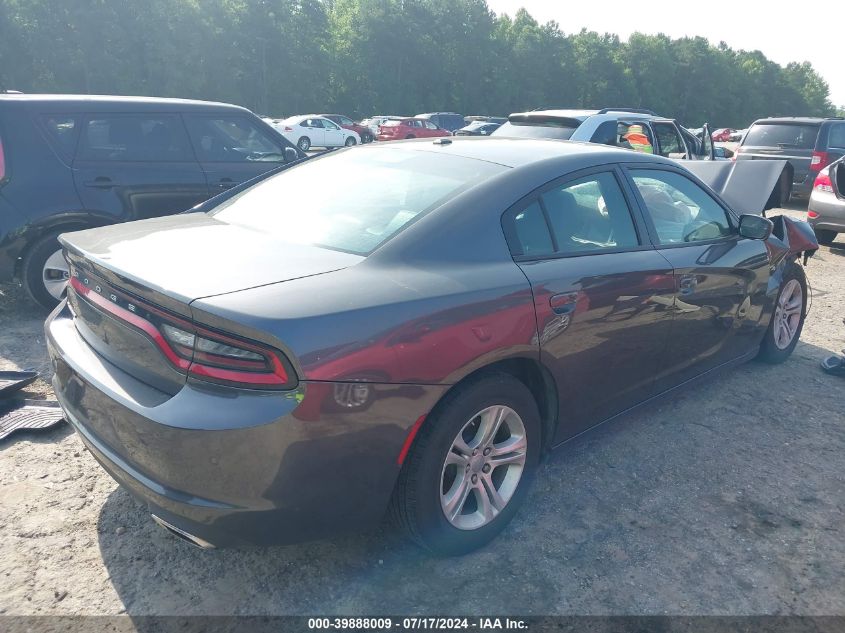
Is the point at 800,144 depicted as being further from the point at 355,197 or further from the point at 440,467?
the point at 440,467

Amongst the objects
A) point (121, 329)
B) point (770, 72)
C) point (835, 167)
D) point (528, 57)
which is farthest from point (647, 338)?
point (770, 72)

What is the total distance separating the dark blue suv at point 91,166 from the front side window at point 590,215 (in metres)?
3.95

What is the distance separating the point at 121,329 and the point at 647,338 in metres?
2.33

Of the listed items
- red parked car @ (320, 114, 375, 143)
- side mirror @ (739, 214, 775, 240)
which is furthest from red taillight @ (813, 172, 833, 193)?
red parked car @ (320, 114, 375, 143)

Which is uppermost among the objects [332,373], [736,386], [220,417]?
[332,373]

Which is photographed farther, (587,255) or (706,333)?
(706,333)

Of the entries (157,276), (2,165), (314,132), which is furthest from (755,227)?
(314,132)

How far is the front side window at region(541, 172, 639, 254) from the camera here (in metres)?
2.98

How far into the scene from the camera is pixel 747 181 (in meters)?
6.14

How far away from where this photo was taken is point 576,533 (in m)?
2.89

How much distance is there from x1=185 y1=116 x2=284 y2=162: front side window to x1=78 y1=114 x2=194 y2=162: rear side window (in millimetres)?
130

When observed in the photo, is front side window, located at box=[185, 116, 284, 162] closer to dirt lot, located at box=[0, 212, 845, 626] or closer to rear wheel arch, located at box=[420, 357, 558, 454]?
dirt lot, located at box=[0, 212, 845, 626]

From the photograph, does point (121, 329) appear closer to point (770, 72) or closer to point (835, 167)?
point (835, 167)

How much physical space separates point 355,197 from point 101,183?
133 inches
